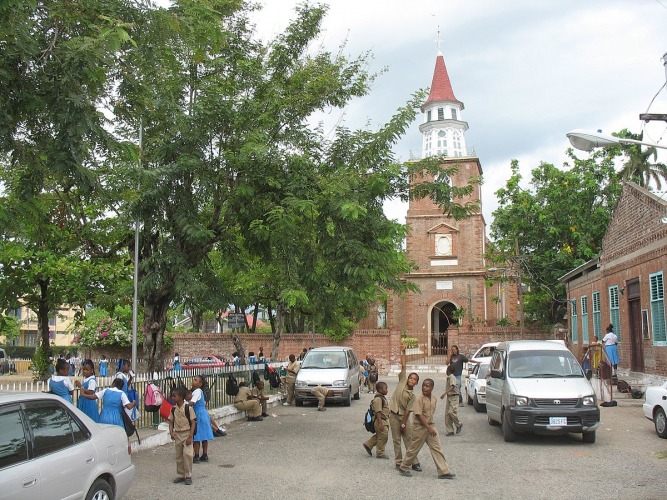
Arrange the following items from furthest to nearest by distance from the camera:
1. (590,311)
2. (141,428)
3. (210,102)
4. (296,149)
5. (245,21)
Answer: (590,311) < (245,21) < (296,149) < (210,102) < (141,428)

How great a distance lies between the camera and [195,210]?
14461 mm

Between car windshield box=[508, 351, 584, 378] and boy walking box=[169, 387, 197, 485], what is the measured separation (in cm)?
630

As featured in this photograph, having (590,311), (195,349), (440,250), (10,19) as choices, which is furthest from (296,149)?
(440,250)

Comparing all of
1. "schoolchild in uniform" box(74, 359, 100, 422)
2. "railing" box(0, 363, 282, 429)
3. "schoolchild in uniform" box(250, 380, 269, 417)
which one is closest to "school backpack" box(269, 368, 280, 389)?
"railing" box(0, 363, 282, 429)

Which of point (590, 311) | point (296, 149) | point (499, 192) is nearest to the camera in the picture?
point (296, 149)

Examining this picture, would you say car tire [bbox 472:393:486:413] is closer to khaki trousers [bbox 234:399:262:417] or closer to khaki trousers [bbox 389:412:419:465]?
khaki trousers [bbox 234:399:262:417]

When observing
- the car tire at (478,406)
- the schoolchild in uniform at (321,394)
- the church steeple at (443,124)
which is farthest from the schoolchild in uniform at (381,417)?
the church steeple at (443,124)

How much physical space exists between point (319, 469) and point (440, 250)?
42440 mm

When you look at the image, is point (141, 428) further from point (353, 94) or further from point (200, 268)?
point (353, 94)

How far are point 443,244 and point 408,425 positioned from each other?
42330mm

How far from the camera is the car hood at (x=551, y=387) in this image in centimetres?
1154

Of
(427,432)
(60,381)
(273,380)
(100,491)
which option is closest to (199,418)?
(60,381)

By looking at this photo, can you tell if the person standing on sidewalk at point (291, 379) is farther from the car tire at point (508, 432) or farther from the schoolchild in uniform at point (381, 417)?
the schoolchild in uniform at point (381, 417)

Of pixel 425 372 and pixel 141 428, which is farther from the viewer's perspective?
pixel 425 372
